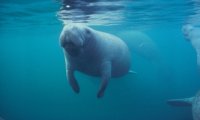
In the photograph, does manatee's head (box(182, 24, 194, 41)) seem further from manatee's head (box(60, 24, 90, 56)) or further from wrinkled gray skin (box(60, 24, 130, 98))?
manatee's head (box(60, 24, 90, 56))

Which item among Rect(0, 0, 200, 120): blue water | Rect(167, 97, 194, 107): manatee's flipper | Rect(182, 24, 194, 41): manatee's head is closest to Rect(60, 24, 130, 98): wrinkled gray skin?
Rect(0, 0, 200, 120): blue water

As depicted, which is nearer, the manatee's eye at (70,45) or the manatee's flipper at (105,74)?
the manatee's eye at (70,45)

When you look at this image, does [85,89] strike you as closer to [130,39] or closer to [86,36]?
[130,39]

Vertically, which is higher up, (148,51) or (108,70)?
(108,70)

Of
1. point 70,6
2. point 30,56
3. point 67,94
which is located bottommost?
point 30,56

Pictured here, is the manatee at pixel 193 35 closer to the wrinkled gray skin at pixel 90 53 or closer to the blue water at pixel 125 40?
the blue water at pixel 125 40

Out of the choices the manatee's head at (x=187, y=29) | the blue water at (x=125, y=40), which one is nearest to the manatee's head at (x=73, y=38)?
the blue water at (x=125, y=40)

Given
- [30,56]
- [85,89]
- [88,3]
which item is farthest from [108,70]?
[30,56]

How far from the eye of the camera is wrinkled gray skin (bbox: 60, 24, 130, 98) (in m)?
8.89

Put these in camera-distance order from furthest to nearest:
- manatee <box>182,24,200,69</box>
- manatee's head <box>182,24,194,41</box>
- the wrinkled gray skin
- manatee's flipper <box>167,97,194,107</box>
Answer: manatee's head <box>182,24,194,41</box> < manatee <box>182,24,200,69</box> < manatee's flipper <box>167,97,194,107</box> < the wrinkled gray skin

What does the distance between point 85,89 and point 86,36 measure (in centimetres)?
1697

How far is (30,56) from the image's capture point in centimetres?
8050

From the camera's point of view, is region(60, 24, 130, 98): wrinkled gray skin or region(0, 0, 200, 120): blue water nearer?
region(60, 24, 130, 98): wrinkled gray skin

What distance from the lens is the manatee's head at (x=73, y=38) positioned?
28.1 ft
